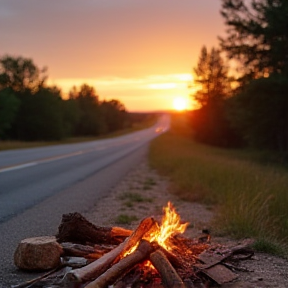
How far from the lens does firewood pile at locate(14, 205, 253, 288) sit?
16.1ft

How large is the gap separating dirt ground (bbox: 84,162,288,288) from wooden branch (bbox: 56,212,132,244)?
1.53m

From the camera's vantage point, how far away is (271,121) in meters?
33.3

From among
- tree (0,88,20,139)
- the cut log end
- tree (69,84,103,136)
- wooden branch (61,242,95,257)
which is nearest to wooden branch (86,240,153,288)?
wooden branch (61,242,95,257)

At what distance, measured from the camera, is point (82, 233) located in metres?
6.23

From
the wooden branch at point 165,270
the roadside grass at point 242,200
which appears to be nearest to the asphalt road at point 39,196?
the wooden branch at point 165,270

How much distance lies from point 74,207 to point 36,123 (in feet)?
203

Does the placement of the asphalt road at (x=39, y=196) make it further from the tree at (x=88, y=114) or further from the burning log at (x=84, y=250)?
the tree at (x=88, y=114)

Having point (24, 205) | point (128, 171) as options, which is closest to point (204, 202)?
point (24, 205)

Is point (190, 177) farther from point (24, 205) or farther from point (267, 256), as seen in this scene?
point (267, 256)

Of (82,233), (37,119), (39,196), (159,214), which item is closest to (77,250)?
(82,233)

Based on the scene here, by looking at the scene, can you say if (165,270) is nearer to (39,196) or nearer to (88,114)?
(39,196)

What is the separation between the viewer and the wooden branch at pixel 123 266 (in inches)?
185

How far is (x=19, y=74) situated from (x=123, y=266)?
7066 centimetres

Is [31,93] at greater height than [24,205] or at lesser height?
greater
